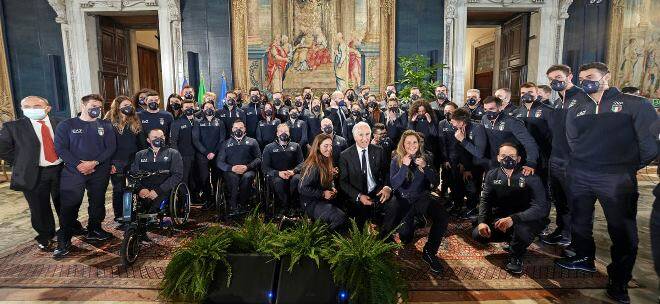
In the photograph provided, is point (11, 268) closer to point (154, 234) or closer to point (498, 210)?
point (154, 234)

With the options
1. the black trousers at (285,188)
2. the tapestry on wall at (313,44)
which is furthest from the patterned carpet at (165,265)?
the tapestry on wall at (313,44)

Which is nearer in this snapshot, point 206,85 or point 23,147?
point 23,147

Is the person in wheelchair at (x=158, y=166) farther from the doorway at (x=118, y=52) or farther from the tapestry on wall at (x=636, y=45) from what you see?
the tapestry on wall at (x=636, y=45)

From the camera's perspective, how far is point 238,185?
16.0ft

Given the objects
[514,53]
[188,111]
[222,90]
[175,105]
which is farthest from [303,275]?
[514,53]

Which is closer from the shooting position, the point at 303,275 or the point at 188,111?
the point at 303,275

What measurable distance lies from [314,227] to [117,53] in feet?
36.5

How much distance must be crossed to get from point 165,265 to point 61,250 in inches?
47.8

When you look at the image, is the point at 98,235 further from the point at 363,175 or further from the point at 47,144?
the point at 363,175

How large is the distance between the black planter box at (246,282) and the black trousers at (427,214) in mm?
1438

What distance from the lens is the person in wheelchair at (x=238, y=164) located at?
4863 mm

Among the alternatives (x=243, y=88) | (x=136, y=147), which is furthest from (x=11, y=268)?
(x=243, y=88)

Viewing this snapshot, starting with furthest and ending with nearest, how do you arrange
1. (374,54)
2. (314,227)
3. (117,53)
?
(117,53)
(374,54)
(314,227)

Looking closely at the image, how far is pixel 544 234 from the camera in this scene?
14.6 ft
